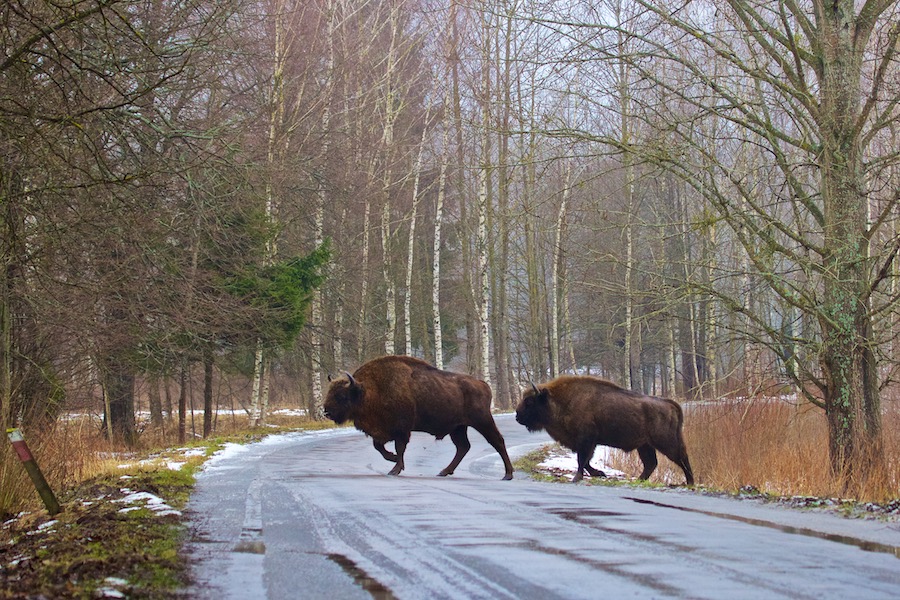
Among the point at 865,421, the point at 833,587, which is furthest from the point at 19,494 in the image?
the point at 865,421

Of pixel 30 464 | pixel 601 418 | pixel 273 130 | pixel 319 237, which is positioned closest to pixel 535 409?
pixel 601 418

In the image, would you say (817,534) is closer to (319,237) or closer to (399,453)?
(399,453)

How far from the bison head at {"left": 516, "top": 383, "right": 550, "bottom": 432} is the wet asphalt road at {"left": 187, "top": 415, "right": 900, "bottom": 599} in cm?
636

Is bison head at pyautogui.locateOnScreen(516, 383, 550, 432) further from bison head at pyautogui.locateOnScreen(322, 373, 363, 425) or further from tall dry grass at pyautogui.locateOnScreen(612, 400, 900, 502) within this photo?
bison head at pyautogui.locateOnScreen(322, 373, 363, 425)

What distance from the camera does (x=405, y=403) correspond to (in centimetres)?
1627

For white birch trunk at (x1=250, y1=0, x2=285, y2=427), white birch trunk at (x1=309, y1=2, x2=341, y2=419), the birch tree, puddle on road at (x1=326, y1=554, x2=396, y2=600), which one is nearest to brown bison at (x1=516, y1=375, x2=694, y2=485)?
the birch tree

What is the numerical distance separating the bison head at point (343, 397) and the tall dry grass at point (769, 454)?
226 inches

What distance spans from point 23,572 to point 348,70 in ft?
111

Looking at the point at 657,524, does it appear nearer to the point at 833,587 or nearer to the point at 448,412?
the point at 833,587

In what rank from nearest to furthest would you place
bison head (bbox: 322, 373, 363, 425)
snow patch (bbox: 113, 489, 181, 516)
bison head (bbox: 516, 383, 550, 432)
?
snow patch (bbox: 113, 489, 181, 516), bison head (bbox: 322, 373, 363, 425), bison head (bbox: 516, 383, 550, 432)

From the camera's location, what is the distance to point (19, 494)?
439 inches

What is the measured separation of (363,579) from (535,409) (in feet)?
41.9

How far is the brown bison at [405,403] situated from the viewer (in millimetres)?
16328

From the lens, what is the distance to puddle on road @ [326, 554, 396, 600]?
5.21 meters
